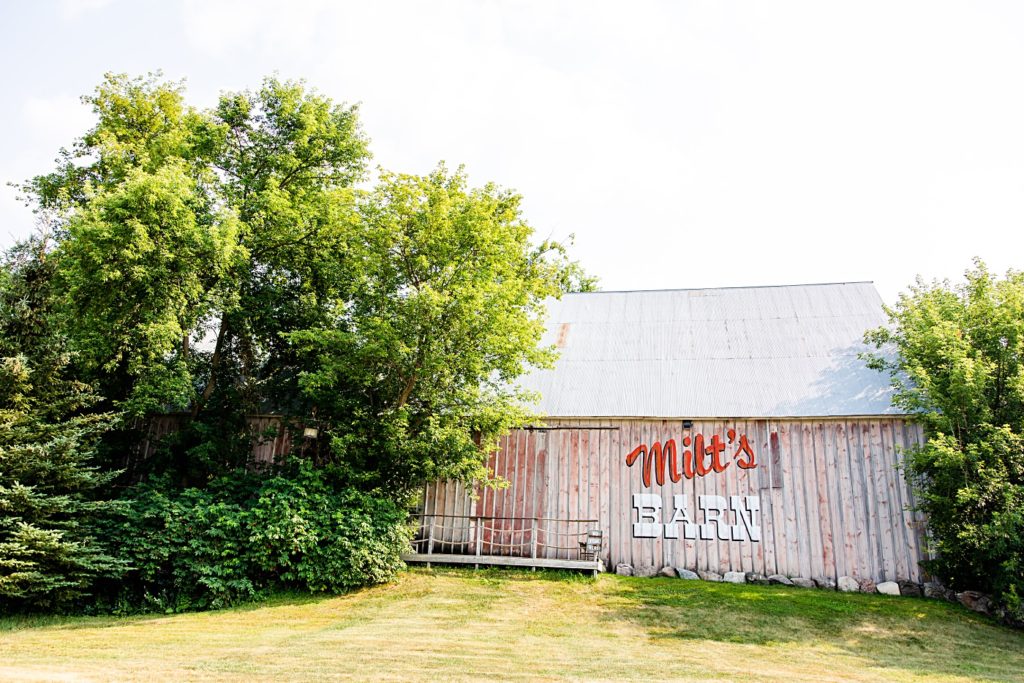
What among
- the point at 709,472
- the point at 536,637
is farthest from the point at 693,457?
the point at 536,637

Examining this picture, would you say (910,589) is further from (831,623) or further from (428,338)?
(428,338)

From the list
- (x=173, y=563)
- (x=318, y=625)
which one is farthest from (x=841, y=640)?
(x=173, y=563)

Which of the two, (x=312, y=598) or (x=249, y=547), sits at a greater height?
(x=249, y=547)

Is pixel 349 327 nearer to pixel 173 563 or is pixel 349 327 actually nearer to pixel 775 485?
pixel 173 563

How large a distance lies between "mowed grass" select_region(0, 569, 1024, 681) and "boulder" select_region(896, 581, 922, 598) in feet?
1.21

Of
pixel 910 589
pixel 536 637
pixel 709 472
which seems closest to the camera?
pixel 536 637

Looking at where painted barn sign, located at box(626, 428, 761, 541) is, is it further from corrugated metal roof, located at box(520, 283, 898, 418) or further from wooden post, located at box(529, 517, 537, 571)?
wooden post, located at box(529, 517, 537, 571)

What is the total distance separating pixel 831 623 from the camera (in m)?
11.7

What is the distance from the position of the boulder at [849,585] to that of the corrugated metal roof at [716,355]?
3419 millimetres

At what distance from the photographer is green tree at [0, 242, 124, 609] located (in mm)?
12234

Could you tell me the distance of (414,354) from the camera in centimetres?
1536

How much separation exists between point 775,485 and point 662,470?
2.41 metres

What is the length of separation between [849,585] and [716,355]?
604 cm

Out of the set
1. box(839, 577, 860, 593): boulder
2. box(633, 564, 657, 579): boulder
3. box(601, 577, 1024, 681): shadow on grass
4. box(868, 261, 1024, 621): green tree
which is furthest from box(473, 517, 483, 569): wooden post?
box(868, 261, 1024, 621): green tree
